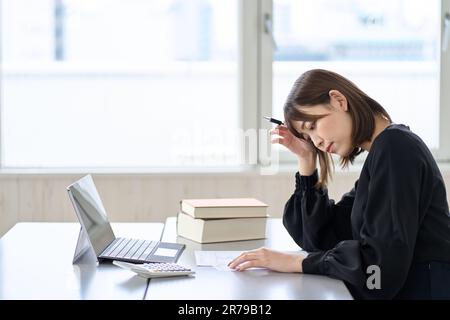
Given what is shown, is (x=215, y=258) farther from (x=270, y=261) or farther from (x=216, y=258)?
(x=270, y=261)

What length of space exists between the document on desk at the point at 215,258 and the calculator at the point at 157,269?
0.33ft

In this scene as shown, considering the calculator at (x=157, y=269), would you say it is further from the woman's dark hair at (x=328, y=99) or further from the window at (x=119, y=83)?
the window at (x=119, y=83)

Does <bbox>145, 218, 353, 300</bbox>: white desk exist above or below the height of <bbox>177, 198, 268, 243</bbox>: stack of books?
below

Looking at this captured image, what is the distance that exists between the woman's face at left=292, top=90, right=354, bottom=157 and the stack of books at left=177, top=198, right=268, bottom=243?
1.23 feet

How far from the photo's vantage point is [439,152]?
11.6 ft

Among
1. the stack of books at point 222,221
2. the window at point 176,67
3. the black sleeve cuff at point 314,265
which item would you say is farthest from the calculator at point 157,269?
the window at point 176,67

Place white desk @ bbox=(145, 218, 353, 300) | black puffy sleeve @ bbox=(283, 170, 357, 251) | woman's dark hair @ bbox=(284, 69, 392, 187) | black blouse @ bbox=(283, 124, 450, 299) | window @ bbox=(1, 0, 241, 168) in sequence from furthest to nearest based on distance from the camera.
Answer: window @ bbox=(1, 0, 241, 168), black puffy sleeve @ bbox=(283, 170, 357, 251), woman's dark hair @ bbox=(284, 69, 392, 187), black blouse @ bbox=(283, 124, 450, 299), white desk @ bbox=(145, 218, 353, 300)

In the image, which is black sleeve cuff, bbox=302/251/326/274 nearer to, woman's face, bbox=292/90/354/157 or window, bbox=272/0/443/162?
woman's face, bbox=292/90/354/157

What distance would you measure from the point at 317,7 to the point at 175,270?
2170 millimetres

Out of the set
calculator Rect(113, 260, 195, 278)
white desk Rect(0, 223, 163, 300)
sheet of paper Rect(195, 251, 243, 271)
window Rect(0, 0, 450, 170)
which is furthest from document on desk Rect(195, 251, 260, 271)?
window Rect(0, 0, 450, 170)

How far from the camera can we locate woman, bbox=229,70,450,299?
1.60 meters

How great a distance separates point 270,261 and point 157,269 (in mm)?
264

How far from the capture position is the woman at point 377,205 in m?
1.60

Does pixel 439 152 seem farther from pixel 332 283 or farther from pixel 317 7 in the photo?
pixel 332 283
